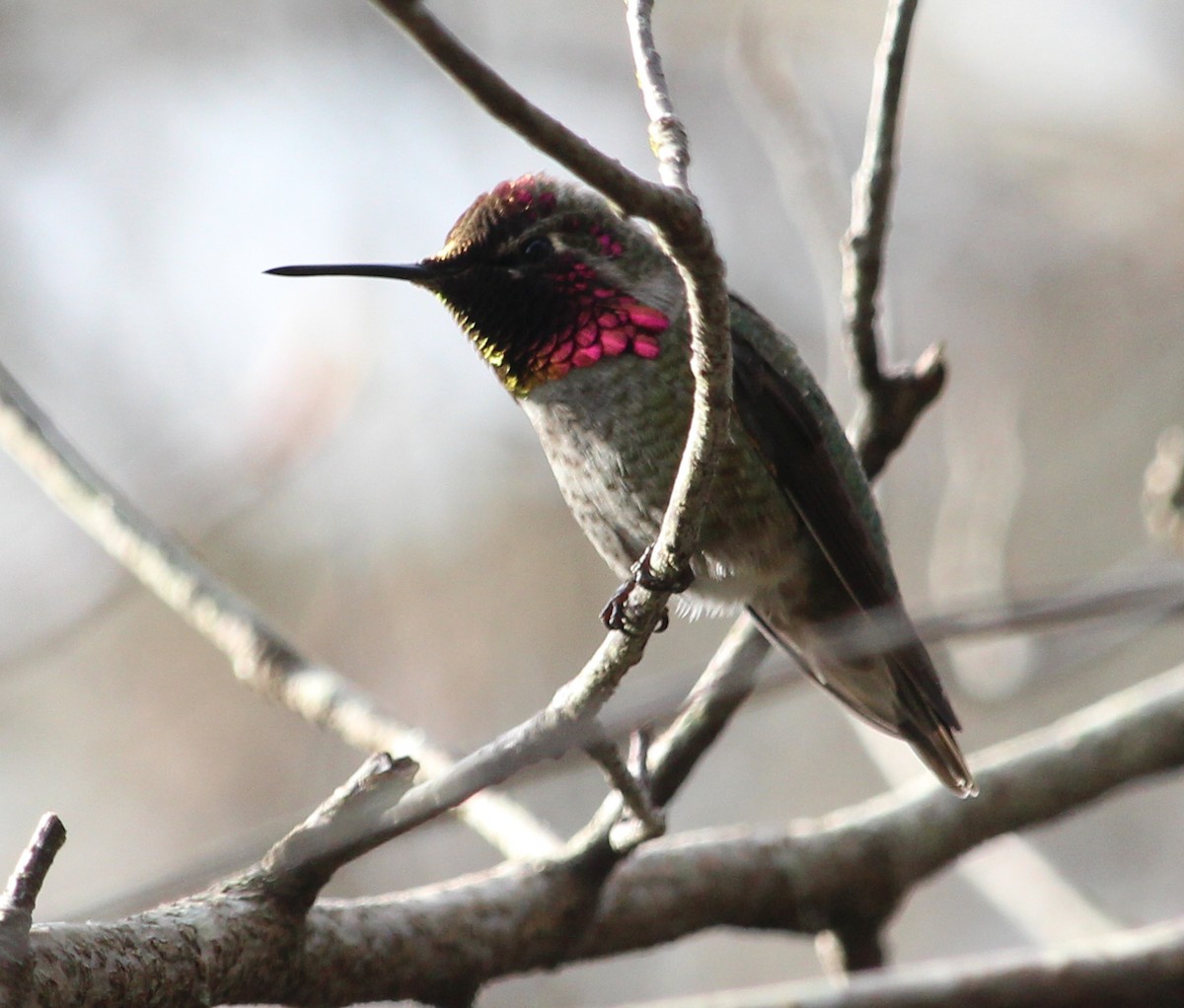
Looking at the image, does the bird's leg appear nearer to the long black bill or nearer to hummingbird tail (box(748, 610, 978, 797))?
hummingbird tail (box(748, 610, 978, 797))

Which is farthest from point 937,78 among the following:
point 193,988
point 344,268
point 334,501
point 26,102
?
point 193,988

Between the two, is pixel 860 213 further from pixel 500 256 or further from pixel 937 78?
pixel 937 78

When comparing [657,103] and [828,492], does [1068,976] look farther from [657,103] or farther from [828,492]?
[657,103]

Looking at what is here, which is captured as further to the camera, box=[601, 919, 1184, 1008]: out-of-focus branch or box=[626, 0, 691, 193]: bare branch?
box=[601, 919, 1184, 1008]: out-of-focus branch

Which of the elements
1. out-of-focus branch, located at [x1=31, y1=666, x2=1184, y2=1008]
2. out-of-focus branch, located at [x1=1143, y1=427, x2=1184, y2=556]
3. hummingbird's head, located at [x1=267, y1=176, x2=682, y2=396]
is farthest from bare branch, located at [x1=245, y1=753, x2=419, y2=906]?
out-of-focus branch, located at [x1=1143, y1=427, x2=1184, y2=556]

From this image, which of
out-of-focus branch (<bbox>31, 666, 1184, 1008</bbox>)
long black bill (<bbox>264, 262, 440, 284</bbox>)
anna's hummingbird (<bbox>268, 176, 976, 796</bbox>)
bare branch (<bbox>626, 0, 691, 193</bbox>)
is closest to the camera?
out-of-focus branch (<bbox>31, 666, 1184, 1008</bbox>)

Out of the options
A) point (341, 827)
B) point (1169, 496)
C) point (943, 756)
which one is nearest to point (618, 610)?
point (341, 827)

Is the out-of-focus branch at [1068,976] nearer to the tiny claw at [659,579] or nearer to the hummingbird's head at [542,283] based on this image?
the tiny claw at [659,579]
